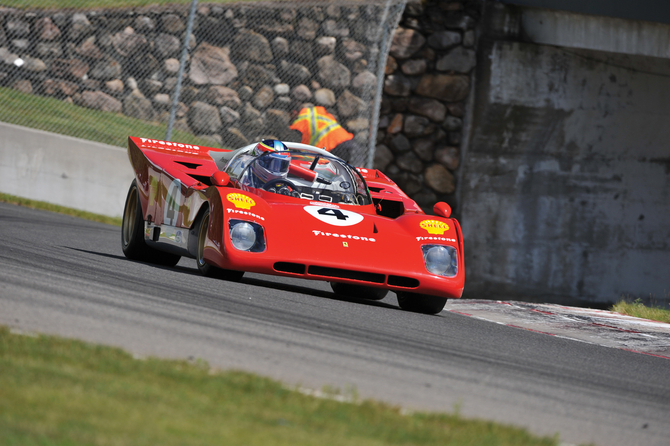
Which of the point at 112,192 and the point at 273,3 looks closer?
the point at 112,192

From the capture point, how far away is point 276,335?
4535 mm

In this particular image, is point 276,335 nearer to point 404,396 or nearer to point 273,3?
point 404,396

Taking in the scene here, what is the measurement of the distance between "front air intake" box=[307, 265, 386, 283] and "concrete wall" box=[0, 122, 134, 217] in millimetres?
6690

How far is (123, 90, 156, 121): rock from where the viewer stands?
1330 centimetres

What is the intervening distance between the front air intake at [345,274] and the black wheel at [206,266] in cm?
71

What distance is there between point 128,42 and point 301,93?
2696mm

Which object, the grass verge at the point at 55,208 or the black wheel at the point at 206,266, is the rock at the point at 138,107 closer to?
the grass verge at the point at 55,208

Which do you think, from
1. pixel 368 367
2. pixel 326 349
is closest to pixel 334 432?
pixel 368 367

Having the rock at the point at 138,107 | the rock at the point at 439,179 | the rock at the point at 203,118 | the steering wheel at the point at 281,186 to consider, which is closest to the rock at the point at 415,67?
the rock at the point at 439,179

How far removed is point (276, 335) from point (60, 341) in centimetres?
127

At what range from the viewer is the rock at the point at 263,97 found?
44.8 ft

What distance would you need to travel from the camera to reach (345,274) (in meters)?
6.73

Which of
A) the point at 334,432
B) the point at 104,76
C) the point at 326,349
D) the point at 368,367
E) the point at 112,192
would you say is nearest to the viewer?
the point at 334,432

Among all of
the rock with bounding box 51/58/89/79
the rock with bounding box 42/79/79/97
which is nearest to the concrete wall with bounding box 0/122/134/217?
the rock with bounding box 42/79/79/97
